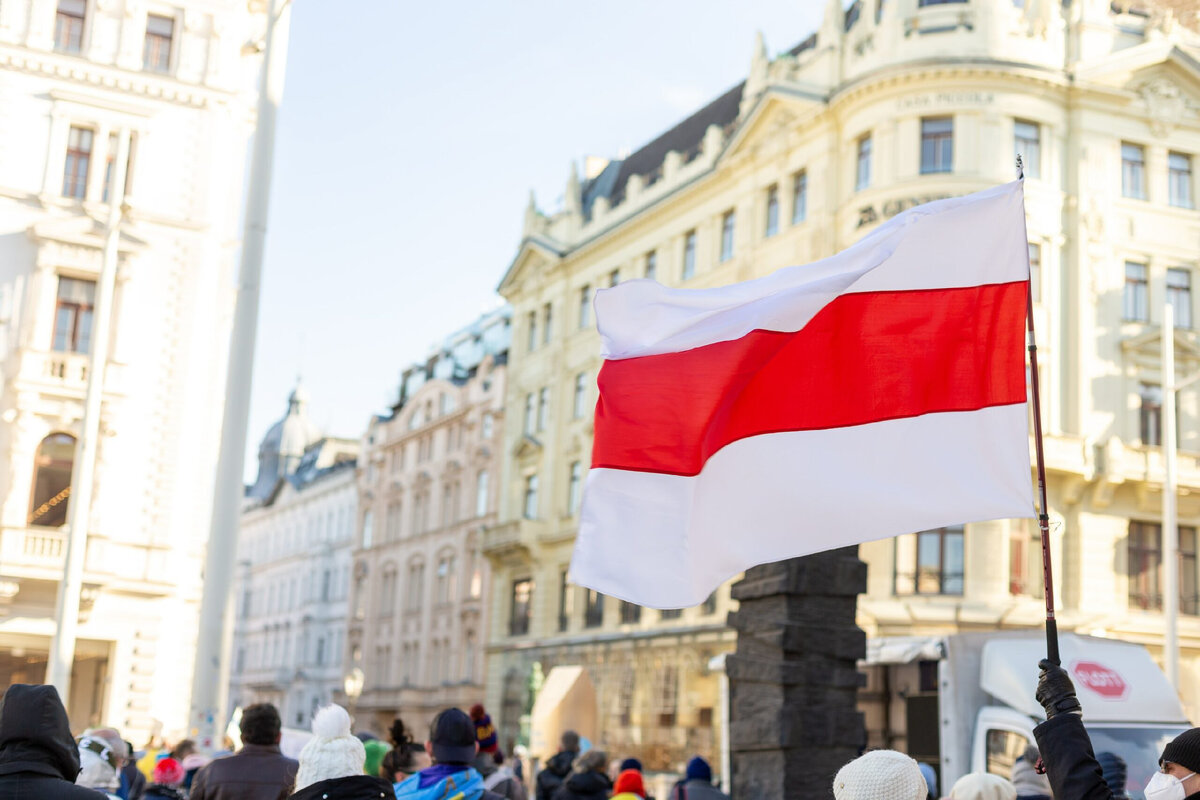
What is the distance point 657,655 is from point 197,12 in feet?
72.8

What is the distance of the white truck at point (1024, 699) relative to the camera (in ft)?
48.5

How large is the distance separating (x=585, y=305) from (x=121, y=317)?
2379cm

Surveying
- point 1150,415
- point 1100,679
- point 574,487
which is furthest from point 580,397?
point 1100,679

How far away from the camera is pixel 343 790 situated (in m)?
5.00

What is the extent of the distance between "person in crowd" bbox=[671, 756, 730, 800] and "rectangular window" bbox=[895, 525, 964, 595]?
24.4 metres

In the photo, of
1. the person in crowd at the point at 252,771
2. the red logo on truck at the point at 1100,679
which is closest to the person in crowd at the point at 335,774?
the person in crowd at the point at 252,771

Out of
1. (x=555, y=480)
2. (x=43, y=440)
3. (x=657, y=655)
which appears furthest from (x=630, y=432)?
(x=555, y=480)

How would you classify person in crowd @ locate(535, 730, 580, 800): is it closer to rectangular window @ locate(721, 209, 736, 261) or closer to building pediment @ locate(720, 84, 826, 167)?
building pediment @ locate(720, 84, 826, 167)

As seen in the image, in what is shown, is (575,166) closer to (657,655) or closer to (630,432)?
(657,655)

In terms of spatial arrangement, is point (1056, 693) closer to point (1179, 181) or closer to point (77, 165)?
point (77, 165)

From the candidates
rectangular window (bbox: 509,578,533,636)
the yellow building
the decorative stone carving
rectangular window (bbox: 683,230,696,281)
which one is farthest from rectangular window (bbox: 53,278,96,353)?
the decorative stone carving

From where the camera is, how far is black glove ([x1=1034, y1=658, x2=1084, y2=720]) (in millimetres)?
4234

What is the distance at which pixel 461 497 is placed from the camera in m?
62.3

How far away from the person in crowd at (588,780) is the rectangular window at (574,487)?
38.2 meters
